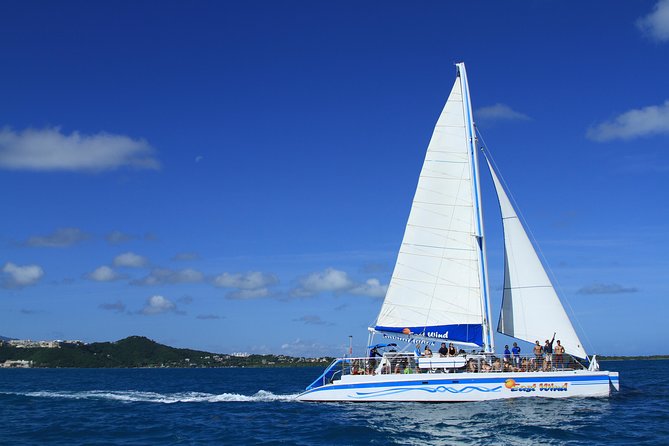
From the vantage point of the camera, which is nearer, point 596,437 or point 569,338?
point 596,437

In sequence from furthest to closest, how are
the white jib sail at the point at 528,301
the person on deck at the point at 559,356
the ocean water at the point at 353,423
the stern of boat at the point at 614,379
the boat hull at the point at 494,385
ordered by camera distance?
the white jib sail at the point at 528,301 → the person on deck at the point at 559,356 → the stern of boat at the point at 614,379 → the boat hull at the point at 494,385 → the ocean water at the point at 353,423

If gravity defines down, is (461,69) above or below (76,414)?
above

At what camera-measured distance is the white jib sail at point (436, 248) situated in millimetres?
33156

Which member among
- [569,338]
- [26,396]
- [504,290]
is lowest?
[26,396]

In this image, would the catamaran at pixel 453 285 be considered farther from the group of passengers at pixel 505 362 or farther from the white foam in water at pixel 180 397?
the white foam in water at pixel 180 397

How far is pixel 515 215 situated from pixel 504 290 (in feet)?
13.2

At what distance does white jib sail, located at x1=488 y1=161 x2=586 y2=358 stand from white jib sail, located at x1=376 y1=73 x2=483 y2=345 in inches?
91.3

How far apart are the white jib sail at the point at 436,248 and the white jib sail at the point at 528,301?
2.32m

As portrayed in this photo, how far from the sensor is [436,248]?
33.3m

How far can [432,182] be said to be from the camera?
3334 centimetres

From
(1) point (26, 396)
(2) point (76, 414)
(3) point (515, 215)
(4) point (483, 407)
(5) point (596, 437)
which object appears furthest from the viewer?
(1) point (26, 396)

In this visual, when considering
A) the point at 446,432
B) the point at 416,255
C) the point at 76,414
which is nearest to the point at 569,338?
the point at 416,255

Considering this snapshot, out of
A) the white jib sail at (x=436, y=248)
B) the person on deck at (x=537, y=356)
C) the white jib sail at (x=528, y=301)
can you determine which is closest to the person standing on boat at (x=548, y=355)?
the person on deck at (x=537, y=356)

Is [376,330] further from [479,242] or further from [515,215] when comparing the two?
[515,215]
